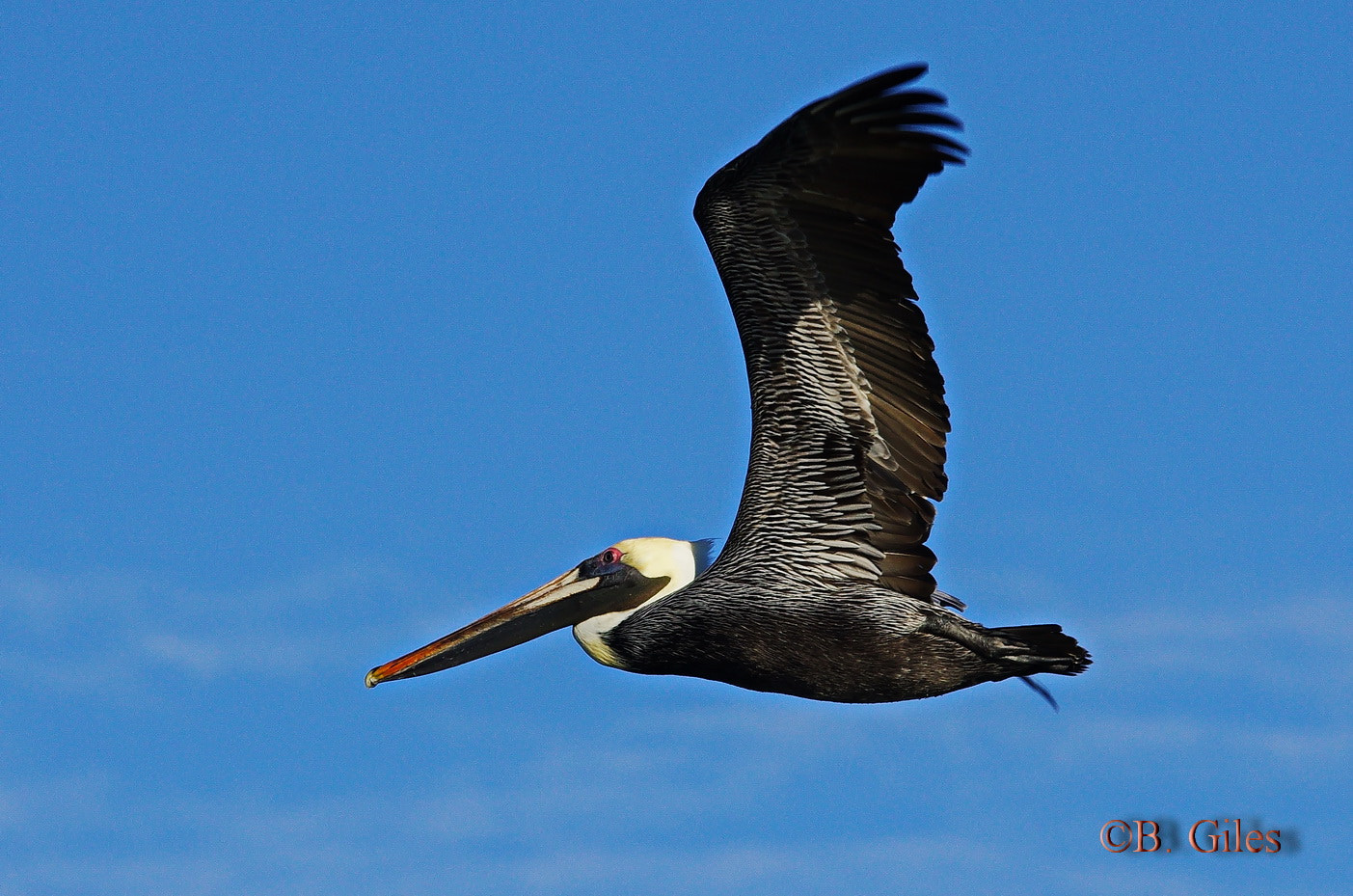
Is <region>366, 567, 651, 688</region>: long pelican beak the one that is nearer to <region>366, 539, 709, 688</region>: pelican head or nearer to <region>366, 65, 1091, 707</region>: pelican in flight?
<region>366, 539, 709, 688</region>: pelican head

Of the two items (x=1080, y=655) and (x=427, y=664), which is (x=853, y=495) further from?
(x=427, y=664)

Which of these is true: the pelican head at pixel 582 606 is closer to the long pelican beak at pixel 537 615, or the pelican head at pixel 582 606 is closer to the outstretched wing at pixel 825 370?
the long pelican beak at pixel 537 615

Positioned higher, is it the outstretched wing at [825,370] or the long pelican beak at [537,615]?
the outstretched wing at [825,370]

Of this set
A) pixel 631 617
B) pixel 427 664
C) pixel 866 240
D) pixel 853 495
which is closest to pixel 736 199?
pixel 866 240

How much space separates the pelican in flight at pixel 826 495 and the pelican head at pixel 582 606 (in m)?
0.95

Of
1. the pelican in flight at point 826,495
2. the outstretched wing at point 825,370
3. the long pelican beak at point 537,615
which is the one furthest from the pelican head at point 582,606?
the outstretched wing at point 825,370

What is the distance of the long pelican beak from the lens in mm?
15414

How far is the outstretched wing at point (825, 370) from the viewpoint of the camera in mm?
13383

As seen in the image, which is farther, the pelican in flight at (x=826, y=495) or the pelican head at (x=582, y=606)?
the pelican head at (x=582, y=606)

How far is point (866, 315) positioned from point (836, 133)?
1275mm

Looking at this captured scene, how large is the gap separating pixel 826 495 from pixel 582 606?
2.25m

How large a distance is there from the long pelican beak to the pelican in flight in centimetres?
98

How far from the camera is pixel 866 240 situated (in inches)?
528

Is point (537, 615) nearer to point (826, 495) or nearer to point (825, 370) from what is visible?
point (826, 495)
